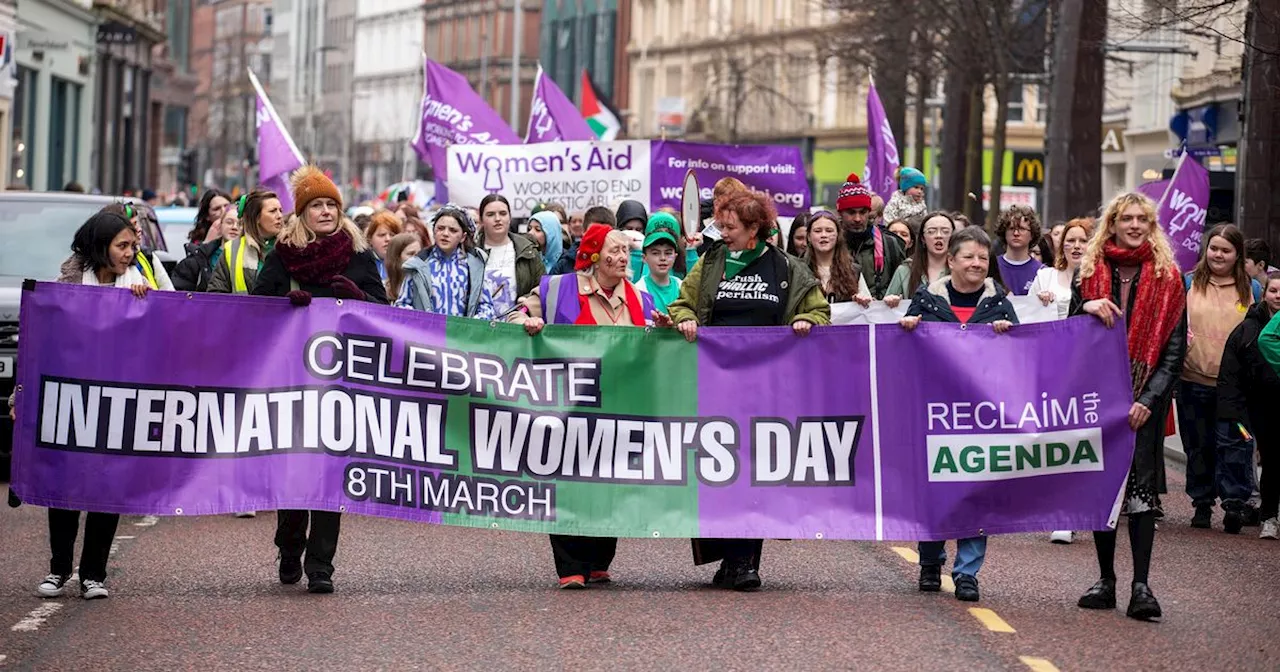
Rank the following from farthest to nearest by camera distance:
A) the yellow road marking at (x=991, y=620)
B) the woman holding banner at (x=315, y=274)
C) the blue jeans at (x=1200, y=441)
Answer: the blue jeans at (x=1200, y=441), the woman holding banner at (x=315, y=274), the yellow road marking at (x=991, y=620)

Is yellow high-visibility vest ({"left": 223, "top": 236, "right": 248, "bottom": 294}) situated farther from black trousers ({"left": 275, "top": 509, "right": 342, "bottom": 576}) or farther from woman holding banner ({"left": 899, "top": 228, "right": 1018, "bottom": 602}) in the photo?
woman holding banner ({"left": 899, "top": 228, "right": 1018, "bottom": 602})

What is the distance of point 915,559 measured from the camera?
12.7 m

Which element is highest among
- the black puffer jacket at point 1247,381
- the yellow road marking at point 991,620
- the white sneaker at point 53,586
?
the black puffer jacket at point 1247,381

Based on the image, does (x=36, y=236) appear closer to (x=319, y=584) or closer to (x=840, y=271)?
(x=840, y=271)

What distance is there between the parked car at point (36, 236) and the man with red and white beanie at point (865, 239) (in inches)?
186

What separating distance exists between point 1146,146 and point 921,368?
4132 centimetres

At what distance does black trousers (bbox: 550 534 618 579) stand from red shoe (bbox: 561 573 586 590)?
0.11 ft

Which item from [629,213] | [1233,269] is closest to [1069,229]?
[1233,269]

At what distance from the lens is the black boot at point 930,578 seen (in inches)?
442

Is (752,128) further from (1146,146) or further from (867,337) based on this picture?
(867,337)

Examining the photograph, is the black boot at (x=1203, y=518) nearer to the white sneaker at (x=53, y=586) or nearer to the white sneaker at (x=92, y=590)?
the white sneaker at (x=92, y=590)

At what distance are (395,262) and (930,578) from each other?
17.3 ft

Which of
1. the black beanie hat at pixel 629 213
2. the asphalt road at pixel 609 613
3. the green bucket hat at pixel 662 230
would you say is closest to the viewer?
the asphalt road at pixel 609 613

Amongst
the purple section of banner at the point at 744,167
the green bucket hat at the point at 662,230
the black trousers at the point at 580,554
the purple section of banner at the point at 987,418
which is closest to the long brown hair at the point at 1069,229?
the green bucket hat at the point at 662,230
